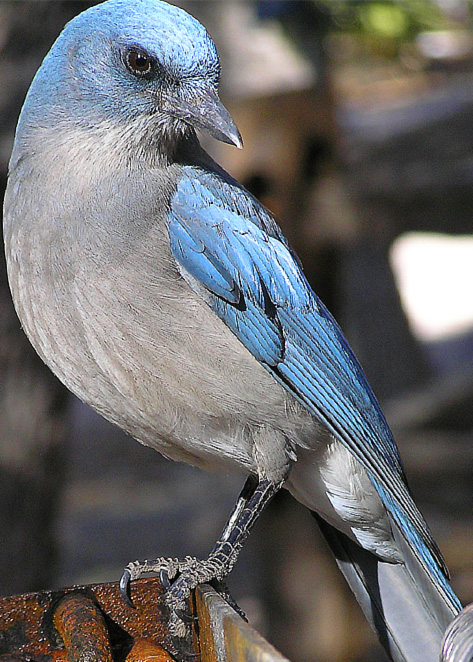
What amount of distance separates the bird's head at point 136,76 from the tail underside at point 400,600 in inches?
50.0

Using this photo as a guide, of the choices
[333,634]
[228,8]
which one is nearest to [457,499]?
[333,634]

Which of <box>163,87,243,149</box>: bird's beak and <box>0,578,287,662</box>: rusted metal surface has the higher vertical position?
<box>163,87,243,149</box>: bird's beak

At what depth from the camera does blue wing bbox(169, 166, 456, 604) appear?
2.30 meters

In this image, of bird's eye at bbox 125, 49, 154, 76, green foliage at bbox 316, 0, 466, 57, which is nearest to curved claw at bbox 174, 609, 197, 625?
bird's eye at bbox 125, 49, 154, 76

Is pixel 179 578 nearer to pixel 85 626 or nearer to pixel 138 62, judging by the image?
pixel 85 626

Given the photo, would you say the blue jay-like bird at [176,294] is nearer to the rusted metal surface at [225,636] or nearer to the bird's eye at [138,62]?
the bird's eye at [138,62]

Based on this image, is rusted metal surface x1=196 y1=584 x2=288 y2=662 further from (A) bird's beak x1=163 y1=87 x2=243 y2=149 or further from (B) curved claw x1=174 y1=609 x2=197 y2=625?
(A) bird's beak x1=163 y1=87 x2=243 y2=149

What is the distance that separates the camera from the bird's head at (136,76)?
2.16 metres

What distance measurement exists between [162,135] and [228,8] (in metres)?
2.85

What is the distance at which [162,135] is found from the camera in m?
2.32

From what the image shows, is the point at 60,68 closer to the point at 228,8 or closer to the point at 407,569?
the point at 407,569

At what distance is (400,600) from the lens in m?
2.53

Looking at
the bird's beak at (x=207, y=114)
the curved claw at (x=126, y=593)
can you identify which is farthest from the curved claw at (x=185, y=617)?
the bird's beak at (x=207, y=114)

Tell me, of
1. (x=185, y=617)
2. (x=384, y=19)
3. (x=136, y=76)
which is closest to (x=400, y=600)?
(x=185, y=617)
